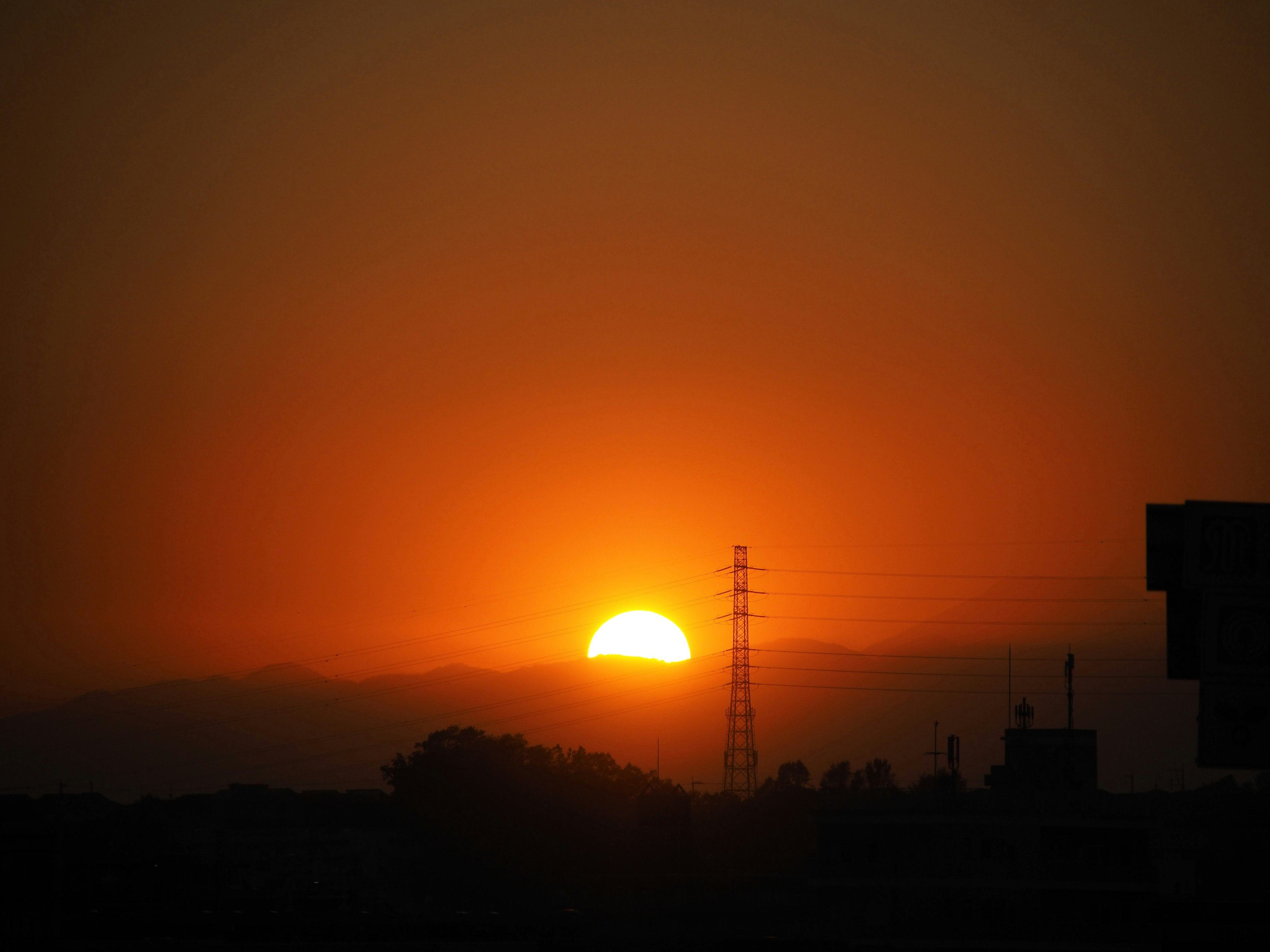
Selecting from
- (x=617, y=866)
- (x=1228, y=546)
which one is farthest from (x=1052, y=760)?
(x=1228, y=546)

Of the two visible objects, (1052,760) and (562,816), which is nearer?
(1052,760)

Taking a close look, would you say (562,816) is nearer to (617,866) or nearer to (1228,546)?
(617,866)

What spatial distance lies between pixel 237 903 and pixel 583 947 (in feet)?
134

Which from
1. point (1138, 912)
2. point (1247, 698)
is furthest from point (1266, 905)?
point (1247, 698)

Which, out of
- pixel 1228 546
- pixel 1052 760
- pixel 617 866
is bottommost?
pixel 617 866

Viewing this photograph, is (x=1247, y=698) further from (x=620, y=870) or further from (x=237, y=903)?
(x=620, y=870)

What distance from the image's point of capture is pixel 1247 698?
14.3m

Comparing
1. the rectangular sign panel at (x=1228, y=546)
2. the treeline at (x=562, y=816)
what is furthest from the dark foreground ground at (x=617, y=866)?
the rectangular sign panel at (x=1228, y=546)

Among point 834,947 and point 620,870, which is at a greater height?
point 834,947

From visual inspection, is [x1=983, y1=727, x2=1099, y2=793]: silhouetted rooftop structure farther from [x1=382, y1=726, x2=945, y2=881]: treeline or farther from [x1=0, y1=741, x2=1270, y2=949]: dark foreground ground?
[x1=382, y1=726, x2=945, y2=881]: treeline

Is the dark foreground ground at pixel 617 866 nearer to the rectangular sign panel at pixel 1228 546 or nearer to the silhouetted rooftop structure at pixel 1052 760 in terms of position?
the silhouetted rooftop structure at pixel 1052 760

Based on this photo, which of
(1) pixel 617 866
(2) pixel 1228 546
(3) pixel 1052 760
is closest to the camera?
(2) pixel 1228 546

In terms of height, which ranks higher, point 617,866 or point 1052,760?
point 1052,760

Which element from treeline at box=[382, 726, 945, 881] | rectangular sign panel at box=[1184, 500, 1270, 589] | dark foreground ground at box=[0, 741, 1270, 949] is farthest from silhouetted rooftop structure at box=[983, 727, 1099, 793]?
rectangular sign panel at box=[1184, 500, 1270, 589]
